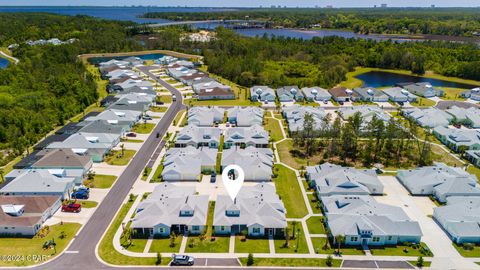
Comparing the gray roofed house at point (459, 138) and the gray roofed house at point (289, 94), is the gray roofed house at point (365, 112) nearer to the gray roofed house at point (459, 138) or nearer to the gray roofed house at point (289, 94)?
the gray roofed house at point (459, 138)

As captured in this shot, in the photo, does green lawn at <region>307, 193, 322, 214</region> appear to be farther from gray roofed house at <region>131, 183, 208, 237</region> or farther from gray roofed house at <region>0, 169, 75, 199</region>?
gray roofed house at <region>0, 169, 75, 199</region>

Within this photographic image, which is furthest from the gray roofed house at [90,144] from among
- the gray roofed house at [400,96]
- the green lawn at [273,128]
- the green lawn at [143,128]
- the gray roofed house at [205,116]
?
the gray roofed house at [400,96]

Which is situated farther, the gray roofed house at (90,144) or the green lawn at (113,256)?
the gray roofed house at (90,144)

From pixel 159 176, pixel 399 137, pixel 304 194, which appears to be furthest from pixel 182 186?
pixel 399 137

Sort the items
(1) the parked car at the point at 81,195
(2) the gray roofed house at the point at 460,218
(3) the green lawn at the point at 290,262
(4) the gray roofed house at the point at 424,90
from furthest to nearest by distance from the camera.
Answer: (4) the gray roofed house at the point at 424,90
(1) the parked car at the point at 81,195
(2) the gray roofed house at the point at 460,218
(3) the green lawn at the point at 290,262

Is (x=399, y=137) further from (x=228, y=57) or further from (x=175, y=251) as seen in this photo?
(x=228, y=57)

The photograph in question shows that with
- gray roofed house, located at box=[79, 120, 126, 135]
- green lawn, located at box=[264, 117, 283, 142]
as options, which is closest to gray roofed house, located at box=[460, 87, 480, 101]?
green lawn, located at box=[264, 117, 283, 142]
